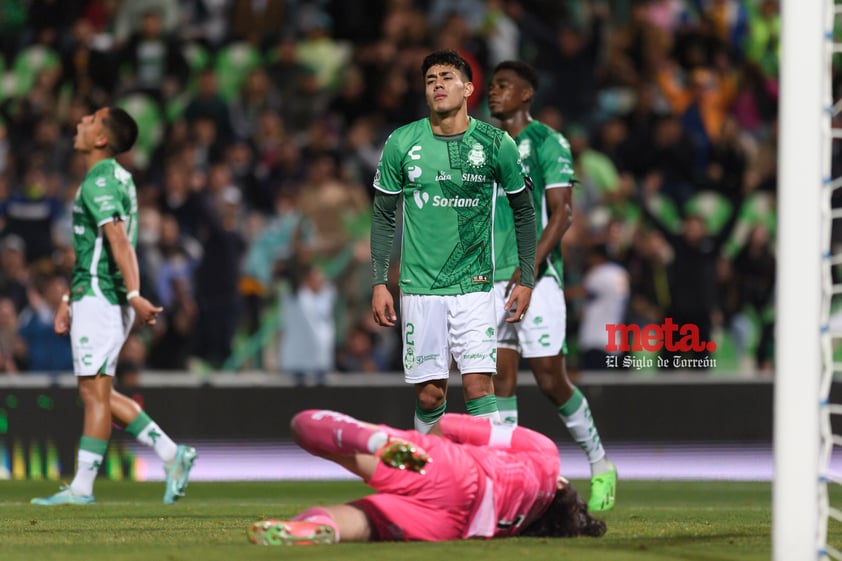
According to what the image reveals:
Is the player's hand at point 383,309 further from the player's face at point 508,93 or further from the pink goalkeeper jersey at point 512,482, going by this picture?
the player's face at point 508,93

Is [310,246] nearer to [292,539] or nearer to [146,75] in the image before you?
[146,75]

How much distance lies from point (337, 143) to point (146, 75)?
2.62m

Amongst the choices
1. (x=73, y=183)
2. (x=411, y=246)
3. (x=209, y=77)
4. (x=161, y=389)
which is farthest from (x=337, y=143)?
(x=411, y=246)

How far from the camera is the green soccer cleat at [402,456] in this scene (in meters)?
6.25

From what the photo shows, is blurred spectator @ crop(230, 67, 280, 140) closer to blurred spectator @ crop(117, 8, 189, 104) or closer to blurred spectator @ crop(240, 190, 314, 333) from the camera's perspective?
blurred spectator @ crop(117, 8, 189, 104)

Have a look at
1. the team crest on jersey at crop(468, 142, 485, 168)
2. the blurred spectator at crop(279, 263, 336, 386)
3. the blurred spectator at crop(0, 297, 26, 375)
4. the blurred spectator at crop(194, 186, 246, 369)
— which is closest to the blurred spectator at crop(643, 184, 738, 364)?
the blurred spectator at crop(279, 263, 336, 386)

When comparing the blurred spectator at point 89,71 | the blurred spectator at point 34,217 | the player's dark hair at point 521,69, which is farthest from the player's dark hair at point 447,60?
the blurred spectator at point 89,71

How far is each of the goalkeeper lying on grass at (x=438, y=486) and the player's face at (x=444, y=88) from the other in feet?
6.43

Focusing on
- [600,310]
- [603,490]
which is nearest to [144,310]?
[603,490]

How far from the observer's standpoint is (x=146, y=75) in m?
18.1

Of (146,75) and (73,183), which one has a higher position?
(146,75)

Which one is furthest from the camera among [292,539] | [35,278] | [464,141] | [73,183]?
[73,183]

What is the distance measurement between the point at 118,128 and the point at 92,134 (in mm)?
180

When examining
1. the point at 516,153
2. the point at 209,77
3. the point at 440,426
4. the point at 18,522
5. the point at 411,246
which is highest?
the point at 209,77
